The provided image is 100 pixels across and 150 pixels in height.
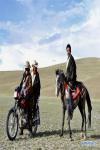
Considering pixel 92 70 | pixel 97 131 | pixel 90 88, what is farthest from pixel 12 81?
pixel 97 131

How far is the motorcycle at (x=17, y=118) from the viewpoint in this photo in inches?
701

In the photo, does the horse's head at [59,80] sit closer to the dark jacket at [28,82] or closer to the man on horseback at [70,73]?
the man on horseback at [70,73]

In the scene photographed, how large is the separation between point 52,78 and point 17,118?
95376 mm

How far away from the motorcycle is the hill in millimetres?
60961

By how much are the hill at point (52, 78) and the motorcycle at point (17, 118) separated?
61.0 m

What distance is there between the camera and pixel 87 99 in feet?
63.2

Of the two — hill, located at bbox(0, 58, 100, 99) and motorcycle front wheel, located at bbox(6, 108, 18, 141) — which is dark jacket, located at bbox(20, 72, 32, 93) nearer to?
motorcycle front wheel, located at bbox(6, 108, 18, 141)

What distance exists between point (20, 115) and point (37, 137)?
102 centimetres

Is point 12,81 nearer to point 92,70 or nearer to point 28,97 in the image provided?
point 92,70

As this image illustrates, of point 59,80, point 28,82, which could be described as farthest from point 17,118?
point 59,80

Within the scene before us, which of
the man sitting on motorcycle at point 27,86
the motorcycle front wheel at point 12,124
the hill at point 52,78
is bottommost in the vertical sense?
the motorcycle front wheel at point 12,124

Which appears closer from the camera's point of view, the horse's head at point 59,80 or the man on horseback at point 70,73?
the horse's head at point 59,80

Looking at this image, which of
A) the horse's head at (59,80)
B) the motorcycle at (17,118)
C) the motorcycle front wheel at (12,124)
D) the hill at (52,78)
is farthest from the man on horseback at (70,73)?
the hill at (52,78)

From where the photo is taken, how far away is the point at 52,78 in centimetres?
11362
